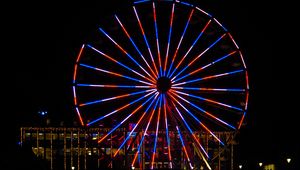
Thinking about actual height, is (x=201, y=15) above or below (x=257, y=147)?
above

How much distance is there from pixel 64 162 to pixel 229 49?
4524cm

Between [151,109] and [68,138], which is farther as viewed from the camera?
[68,138]

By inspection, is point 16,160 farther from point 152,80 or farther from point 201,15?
point 201,15

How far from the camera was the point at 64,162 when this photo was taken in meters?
73.1

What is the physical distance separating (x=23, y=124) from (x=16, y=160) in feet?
161

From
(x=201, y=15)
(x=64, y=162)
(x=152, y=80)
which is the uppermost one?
(x=201, y=15)

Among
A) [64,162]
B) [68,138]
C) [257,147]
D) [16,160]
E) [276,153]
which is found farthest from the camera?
[68,138]

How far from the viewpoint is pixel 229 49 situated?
1241 inches

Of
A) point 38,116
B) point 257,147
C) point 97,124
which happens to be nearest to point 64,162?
point 38,116

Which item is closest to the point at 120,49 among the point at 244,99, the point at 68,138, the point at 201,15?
the point at 201,15

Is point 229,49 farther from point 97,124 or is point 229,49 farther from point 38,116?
point 38,116

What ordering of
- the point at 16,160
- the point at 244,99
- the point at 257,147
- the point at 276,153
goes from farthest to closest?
the point at 257,147, the point at 276,153, the point at 244,99, the point at 16,160

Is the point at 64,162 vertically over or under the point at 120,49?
under

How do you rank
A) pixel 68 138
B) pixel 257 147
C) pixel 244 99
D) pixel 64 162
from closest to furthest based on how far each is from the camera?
pixel 244 99 → pixel 257 147 → pixel 64 162 → pixel 68 138
